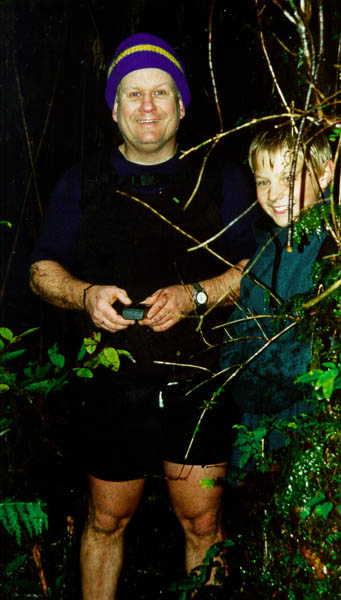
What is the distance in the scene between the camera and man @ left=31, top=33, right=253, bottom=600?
2500 mm

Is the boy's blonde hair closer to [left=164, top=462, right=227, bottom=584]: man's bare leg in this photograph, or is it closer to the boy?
the boy

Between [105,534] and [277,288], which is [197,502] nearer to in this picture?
[105,534]

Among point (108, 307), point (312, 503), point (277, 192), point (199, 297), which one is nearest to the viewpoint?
point (312, 503)

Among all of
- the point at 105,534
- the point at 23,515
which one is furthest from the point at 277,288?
the point at 105,534

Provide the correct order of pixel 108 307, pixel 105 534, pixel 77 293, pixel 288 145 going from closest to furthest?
pixel 288 145 → pixel 108 307 → pixel 77 293 → pixel 105 534

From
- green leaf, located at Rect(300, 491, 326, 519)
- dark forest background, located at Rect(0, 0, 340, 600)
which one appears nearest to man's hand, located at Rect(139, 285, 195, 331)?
green leaf, located at Rect(300, 491, 326, 519)

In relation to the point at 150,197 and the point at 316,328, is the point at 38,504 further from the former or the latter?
the point at 150,197

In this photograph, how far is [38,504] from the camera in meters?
1.91

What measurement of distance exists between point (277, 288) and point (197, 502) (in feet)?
4.22

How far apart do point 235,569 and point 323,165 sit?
5.36 ft

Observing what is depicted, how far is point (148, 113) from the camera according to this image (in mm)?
2562

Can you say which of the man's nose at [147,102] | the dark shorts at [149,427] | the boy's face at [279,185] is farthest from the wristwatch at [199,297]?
the man's nose at [147,102]

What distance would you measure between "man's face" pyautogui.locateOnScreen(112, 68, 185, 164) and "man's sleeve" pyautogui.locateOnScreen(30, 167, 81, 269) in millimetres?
377

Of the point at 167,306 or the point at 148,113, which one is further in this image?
the point at 148,113
